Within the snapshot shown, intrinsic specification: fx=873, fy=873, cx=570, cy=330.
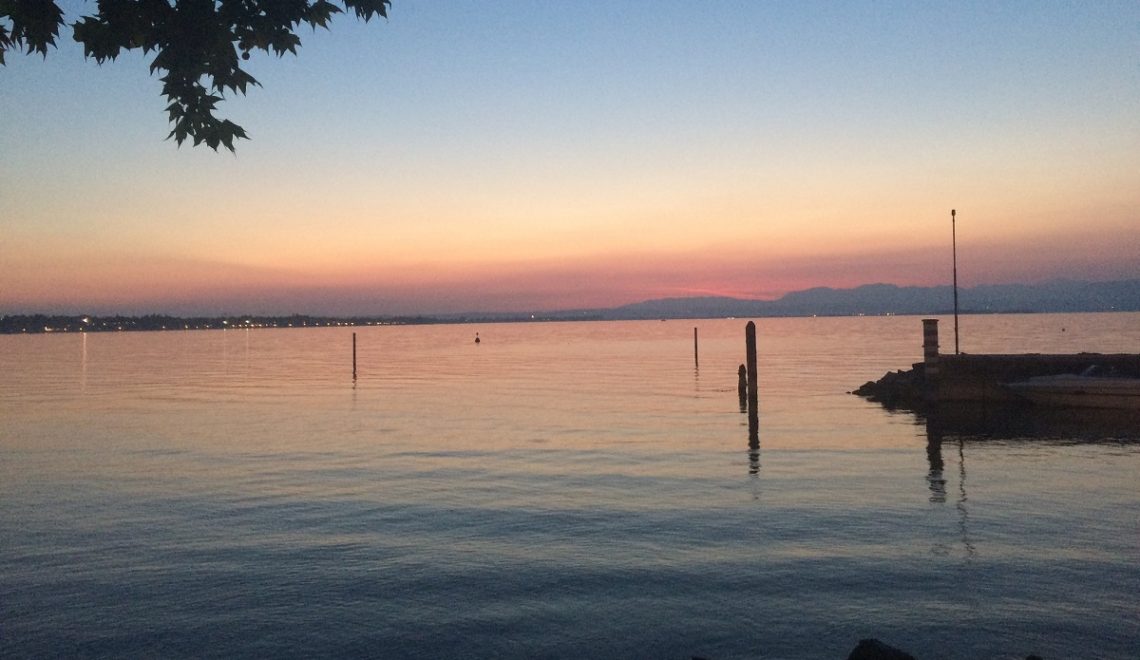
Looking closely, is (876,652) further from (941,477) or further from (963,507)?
(941,477)

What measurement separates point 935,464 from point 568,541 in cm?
1179

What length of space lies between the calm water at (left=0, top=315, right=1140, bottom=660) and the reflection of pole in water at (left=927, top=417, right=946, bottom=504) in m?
0.11

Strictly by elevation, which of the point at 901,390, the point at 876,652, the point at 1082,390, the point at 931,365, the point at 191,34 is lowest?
the point at 901,390

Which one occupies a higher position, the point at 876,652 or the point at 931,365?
the point at 931,365

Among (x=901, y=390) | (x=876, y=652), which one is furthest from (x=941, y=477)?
(x=901, y=390)

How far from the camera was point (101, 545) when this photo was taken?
1401 cm

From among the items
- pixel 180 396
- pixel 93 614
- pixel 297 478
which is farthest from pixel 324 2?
pixel 180 396

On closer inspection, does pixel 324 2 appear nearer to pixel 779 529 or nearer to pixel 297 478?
pixel 779 529

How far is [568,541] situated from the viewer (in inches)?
543

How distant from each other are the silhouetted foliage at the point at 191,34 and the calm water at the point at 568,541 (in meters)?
5.69

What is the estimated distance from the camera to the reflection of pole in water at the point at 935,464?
57.2 feet

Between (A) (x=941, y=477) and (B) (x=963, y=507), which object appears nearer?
(B) (x=963, y=507)

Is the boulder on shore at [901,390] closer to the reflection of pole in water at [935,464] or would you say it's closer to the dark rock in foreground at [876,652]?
the reflection of pole in water at [935,464]

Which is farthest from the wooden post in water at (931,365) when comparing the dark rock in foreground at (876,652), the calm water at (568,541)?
the dark rock in foreground at (876,652)
